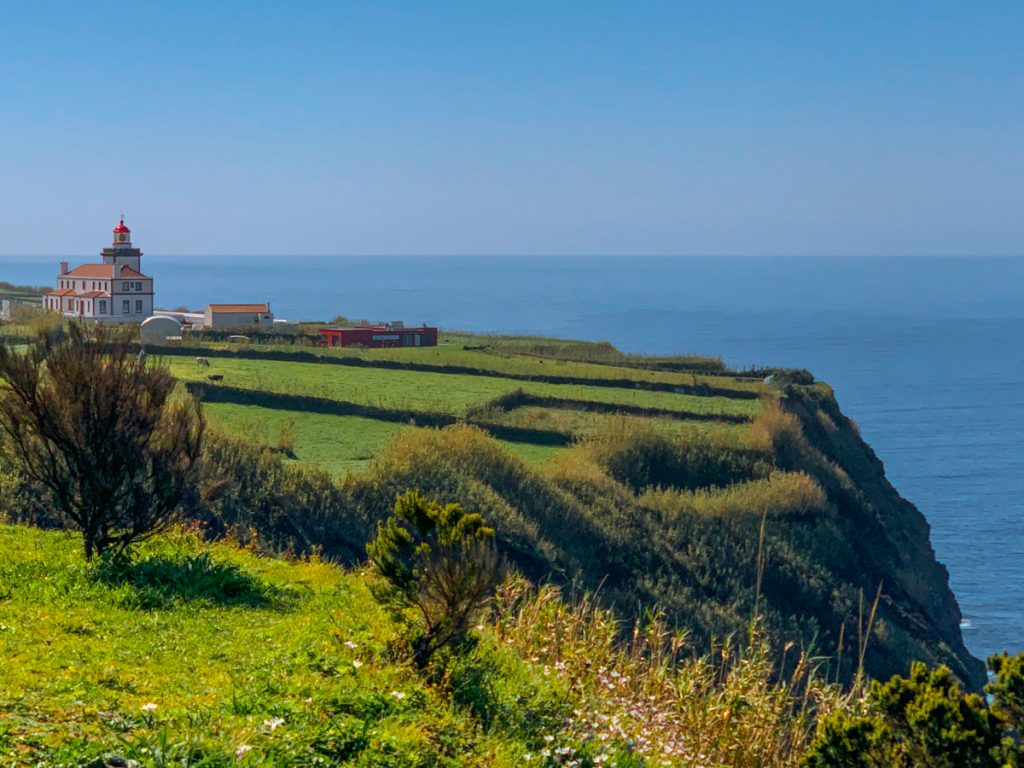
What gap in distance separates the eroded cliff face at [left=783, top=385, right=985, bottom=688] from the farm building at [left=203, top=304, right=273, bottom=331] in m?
25.6

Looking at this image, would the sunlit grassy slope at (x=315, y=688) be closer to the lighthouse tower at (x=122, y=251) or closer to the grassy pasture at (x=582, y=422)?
the grassy pasture at (x=582, y=422)

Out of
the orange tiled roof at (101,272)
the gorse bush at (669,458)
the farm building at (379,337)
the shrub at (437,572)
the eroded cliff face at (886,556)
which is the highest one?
the orange tiled roof at (101,272)

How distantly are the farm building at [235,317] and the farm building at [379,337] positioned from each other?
374cm

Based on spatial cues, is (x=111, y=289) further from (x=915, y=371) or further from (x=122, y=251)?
(x=915, y=371)

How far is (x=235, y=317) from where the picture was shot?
55469mm

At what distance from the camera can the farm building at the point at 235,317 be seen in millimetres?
53850

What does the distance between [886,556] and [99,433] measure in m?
26.3

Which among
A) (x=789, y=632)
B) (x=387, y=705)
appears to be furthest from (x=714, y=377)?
(x=387, y=705)

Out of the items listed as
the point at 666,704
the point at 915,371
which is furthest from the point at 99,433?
the point at 915,371

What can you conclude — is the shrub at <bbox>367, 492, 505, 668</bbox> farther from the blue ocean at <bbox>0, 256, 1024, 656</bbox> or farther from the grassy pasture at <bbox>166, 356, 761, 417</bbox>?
the blue ocean at <bbox>0, 256, 1024, 656</bbox>

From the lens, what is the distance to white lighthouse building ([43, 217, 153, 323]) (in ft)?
177

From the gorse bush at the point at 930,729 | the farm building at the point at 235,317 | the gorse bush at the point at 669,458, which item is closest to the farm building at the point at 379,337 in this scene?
the farm building at the point at 235,317

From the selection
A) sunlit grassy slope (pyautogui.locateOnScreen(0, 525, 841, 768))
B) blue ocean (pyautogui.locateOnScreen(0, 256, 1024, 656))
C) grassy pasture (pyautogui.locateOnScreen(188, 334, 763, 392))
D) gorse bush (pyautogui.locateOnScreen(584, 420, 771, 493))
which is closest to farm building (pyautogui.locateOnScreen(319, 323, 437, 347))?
grassy pasture (pyautogui.locateOnScreen(188, 334, 763, 392))

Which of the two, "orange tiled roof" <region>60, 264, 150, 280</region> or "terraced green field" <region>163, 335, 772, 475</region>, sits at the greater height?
"orange tiled roof" <region>60, 264, 150, 280</region>
